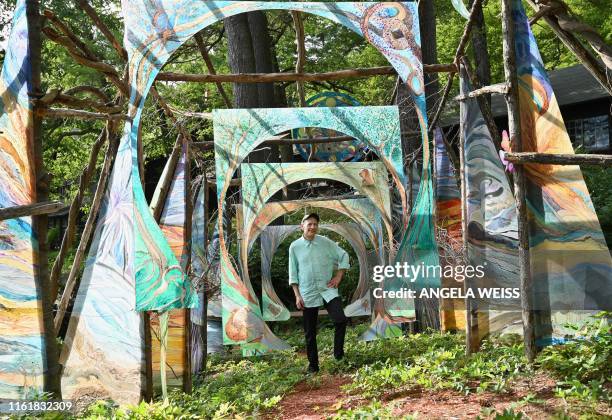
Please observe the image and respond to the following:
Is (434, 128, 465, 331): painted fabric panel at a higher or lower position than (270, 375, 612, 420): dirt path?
higher

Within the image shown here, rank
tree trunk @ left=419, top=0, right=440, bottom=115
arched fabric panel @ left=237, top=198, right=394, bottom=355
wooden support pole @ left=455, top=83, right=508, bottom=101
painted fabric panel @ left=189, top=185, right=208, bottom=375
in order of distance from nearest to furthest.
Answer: wooden support pole @ left=455, top=83, right=508, bottom=101 → painted fabric panel @ left=189, top=185, right=208, bottom=375 → arched fabric panel @ left=237, top=198, right=394, bottom=355 → tree trunk @ left=419, top=0, right=440, bottom=115

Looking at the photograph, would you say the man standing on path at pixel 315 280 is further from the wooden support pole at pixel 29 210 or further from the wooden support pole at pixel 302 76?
the wooden support pole at pixel 29 210

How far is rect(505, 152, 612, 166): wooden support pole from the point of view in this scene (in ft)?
17.6

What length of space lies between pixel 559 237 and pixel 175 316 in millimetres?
3824

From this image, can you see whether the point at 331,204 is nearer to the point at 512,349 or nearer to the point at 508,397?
the point at 512,349

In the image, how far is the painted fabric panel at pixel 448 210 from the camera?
29.5ft

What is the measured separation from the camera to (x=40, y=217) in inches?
206

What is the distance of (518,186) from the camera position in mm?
5812

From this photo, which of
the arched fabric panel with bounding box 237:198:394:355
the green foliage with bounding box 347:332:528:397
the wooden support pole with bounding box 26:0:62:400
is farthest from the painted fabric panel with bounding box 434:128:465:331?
the wooden support pole with bounding box 26:0:62:400

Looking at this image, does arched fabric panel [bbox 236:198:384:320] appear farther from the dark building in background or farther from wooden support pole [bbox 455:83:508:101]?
the dark building in background

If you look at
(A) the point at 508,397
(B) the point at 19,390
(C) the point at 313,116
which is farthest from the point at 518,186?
(B) the point at 19,390

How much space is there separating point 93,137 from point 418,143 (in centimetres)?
995

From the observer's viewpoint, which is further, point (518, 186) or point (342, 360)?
point (342, 360)

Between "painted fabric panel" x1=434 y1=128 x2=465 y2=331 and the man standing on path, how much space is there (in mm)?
1846
